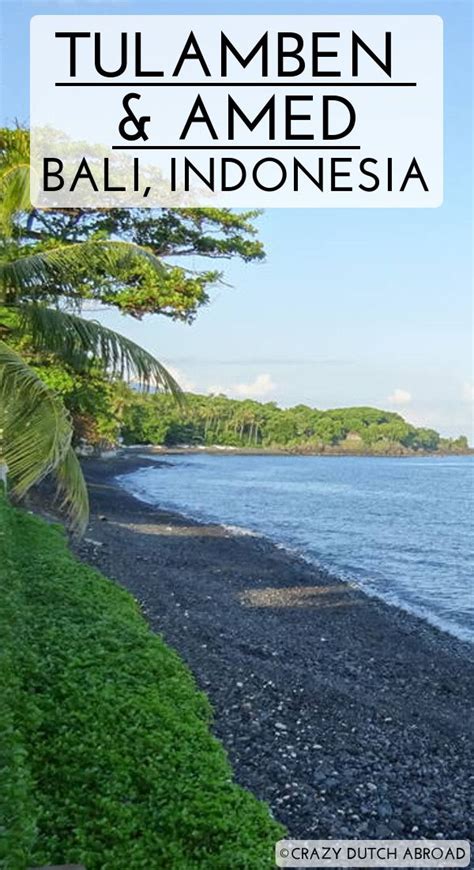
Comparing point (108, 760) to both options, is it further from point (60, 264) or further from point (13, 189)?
point (13, 189)

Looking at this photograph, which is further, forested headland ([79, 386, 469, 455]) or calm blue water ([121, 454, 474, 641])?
forested headland ([79, 386, 469, 455])

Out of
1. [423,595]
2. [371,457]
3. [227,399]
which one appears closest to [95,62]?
[423,595]

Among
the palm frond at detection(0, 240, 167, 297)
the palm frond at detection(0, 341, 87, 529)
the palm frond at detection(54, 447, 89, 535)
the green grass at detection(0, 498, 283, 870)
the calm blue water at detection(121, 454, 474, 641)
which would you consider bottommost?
the calm blue water at detection(121, 454, 474, 641)

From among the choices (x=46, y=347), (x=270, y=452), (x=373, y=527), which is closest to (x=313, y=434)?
(x=270, y=452)

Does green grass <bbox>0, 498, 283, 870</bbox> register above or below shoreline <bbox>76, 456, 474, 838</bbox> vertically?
above

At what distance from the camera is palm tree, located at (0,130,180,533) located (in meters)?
5.82

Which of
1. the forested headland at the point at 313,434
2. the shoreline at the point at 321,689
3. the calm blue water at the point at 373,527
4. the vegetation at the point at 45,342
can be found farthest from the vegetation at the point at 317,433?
the vegetation at the point at 45,342

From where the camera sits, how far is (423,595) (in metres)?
15.6

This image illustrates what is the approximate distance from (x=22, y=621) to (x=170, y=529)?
14863 mm

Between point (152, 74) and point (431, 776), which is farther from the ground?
point (152, 74)

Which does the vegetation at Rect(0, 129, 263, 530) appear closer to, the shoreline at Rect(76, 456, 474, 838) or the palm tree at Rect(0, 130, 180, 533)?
the palm tree at Rect(0, 130, 180, 533)

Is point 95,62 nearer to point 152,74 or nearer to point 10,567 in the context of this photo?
point 152,74

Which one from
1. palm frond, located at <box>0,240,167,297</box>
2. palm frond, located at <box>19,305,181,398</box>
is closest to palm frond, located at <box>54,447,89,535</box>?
palm frond, located at <box>19,305,181,398</box>

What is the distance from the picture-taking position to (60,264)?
293 inches
